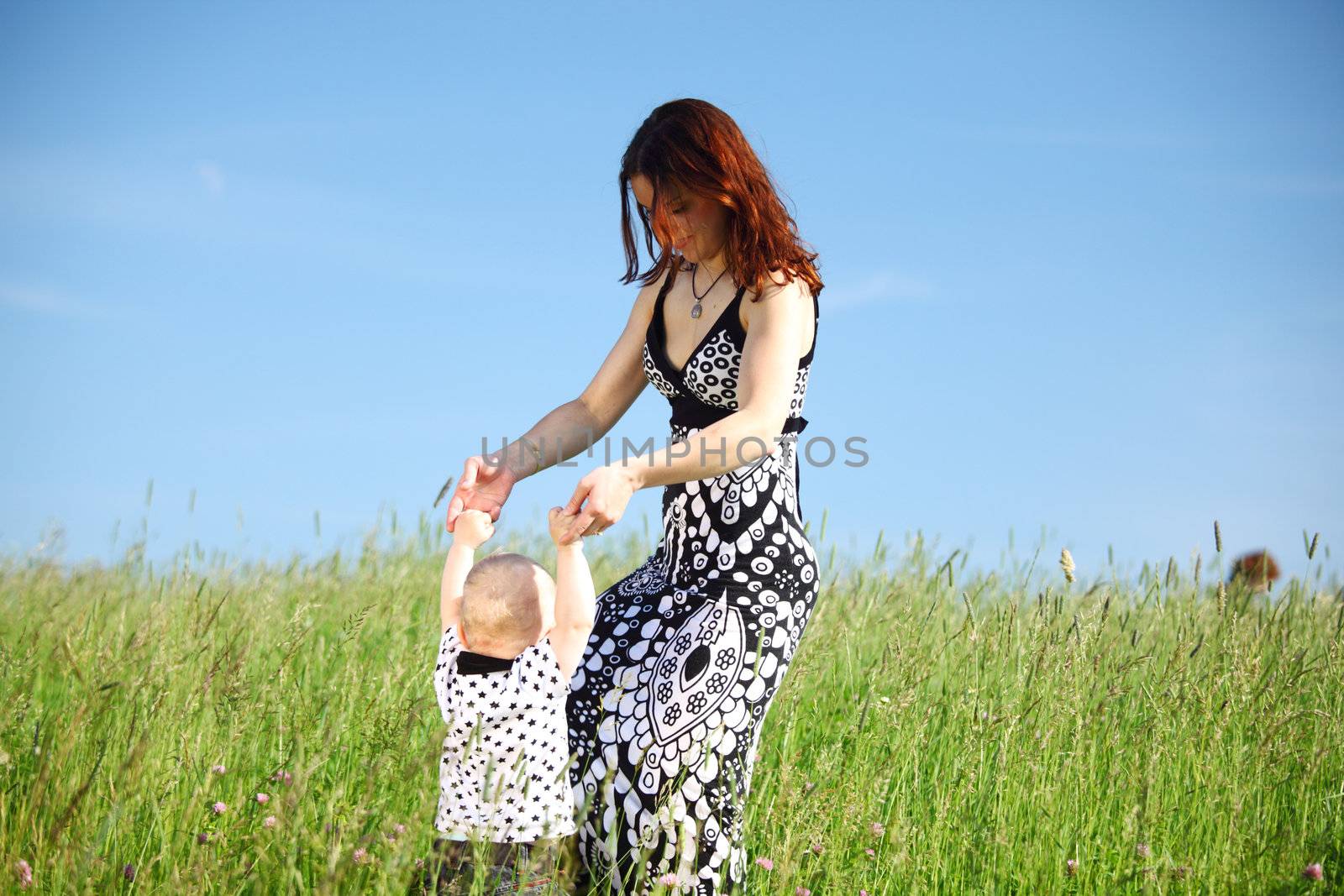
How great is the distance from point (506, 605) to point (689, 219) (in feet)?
3.78

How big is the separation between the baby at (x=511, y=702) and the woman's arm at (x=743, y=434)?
0.11 metres

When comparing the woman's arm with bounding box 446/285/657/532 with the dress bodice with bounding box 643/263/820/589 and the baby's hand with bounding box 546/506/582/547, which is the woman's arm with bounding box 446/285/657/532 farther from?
the baby's hand with bounding box 546/506/582/547

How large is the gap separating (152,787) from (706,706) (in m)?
1.58

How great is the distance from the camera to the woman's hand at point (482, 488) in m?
2.91

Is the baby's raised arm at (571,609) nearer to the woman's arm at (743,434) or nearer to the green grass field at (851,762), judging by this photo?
the woman's arm at (743,434)

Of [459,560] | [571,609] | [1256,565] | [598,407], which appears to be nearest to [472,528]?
[459,560]

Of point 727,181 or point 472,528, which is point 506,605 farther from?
point 727,181

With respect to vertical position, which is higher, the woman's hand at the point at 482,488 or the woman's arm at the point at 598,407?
the woman's arm at the point at 598,407

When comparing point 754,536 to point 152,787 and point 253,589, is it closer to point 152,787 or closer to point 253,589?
point 152,787

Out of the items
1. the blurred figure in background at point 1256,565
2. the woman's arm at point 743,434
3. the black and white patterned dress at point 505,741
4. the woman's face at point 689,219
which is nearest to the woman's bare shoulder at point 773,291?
the woman's arm at point 743,434

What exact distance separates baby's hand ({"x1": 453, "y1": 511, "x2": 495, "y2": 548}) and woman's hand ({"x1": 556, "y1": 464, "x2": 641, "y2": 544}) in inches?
19.8

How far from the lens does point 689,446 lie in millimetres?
2510

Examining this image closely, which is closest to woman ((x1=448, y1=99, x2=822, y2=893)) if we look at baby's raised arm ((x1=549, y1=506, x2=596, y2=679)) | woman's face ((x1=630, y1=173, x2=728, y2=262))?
woman's face ((x1=630, y1=173, x2=728, y2=262))

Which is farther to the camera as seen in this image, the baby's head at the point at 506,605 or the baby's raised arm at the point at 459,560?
the baby's raised arm at the point at 459,560
